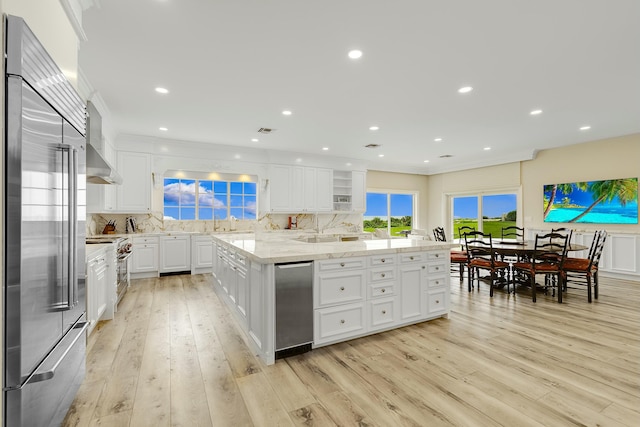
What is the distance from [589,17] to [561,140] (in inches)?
180

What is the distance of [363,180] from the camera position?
328 inches

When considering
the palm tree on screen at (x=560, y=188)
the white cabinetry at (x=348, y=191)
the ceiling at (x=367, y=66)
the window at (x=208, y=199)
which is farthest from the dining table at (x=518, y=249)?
the window at (x=208, y=199)

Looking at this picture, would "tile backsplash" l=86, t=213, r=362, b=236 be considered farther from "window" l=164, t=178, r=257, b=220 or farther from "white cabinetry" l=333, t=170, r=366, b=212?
"white cabinetry" l=333, t=170, r=366, b=212

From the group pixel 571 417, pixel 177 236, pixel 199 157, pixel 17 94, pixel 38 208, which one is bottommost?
pixel 571 417

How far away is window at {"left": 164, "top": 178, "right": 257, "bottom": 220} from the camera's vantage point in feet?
21.7

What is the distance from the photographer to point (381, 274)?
307 cm

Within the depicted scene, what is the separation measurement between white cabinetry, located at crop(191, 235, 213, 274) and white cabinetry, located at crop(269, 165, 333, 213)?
5.26 feet

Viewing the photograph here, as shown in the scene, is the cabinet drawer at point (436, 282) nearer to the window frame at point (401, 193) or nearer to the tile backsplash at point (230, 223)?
the tile backsplash at point (230, 223)

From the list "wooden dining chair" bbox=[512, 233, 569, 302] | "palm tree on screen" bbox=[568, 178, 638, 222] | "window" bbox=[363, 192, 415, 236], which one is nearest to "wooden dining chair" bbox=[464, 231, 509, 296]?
"wooden dining chair" bbox=[512, 233, 569, 302]

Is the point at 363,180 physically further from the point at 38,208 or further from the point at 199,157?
the point at 38,208

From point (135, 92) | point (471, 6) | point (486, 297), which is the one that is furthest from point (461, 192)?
point (135, 92)

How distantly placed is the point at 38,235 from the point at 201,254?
5.04 m

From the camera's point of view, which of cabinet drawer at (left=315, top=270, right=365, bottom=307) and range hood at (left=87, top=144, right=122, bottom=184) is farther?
range hood at (left=87, top=144, right=122, bottom=184)

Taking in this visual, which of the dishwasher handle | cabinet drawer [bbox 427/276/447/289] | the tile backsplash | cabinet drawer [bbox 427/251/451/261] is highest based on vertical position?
the tile backsplash
